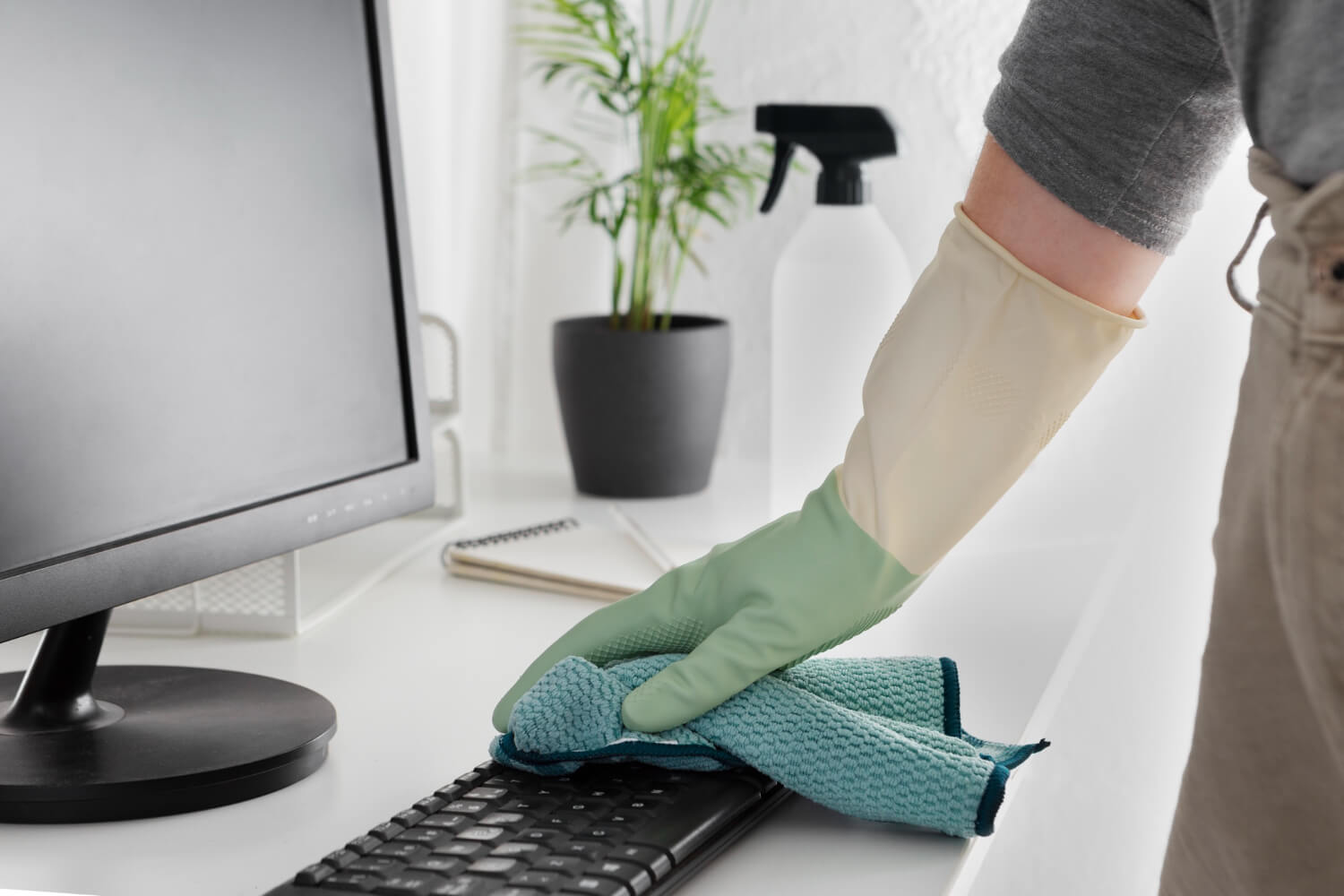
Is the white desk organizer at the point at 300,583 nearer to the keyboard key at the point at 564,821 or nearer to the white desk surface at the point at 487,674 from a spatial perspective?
the white desk surface at the point at 487,674

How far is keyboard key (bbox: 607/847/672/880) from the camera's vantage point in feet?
1.46

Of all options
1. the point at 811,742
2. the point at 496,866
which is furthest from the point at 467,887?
the point at 811,742

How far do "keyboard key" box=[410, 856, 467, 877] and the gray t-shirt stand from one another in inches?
15.0

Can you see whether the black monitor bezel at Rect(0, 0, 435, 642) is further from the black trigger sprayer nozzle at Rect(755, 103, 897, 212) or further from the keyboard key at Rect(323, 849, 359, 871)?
the black trigger sprayer nozzle at Rect(755, 103, 897, 212)

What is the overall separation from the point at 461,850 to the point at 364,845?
0.04 m

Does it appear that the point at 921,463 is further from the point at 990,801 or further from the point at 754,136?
the point at 754,136

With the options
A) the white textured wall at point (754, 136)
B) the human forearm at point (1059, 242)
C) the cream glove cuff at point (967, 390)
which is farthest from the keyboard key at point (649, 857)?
the white textured wall at point (754, 136)

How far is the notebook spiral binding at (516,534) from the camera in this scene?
0.95m

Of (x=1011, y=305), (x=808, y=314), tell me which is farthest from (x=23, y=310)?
(x=808, y=314)

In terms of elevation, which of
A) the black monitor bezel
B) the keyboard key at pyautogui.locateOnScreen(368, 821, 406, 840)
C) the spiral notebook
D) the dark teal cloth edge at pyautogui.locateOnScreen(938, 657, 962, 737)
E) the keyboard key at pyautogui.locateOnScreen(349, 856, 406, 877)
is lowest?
the spiral notebook

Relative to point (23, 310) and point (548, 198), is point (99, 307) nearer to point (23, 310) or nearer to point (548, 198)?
point (23, 310)

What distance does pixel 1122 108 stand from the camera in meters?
0.57

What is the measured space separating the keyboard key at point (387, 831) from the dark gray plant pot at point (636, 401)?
749mm

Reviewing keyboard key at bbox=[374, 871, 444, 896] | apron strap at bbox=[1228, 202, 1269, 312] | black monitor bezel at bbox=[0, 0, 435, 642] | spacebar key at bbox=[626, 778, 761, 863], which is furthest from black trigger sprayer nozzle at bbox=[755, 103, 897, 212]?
keyboard key at bbox=[374, 871, 444, 896]
